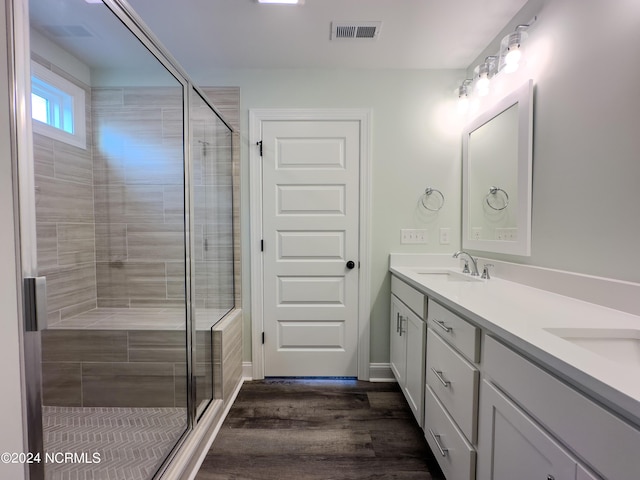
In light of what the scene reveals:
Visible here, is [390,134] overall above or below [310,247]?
above

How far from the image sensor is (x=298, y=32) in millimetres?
1672

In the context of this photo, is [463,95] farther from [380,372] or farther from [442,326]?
[380,372]

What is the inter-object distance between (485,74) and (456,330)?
5.39ft

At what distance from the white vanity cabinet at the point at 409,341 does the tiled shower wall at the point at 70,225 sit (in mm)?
1937

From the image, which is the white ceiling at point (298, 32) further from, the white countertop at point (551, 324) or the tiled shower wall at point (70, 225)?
the white countertop at point (551, 324)

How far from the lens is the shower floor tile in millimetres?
1226

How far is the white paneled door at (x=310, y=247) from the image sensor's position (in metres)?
2.07

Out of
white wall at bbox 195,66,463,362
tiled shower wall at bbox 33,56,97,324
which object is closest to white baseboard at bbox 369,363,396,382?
white wall at bbox 195,66,463,362

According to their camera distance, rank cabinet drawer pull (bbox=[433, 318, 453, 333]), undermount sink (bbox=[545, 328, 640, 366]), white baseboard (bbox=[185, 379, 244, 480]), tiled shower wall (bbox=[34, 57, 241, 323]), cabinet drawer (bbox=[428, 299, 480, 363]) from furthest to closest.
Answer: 1. tiled shower wall (bbox=[34, 57, 241, 323])
2. white baseboard (bbox=[185, 379, 244, 480])
3. cabinet drawer pull (bbox=[433, 318, 453, 333])
4. cabinet drawer (bbox=[428, 299, 480, 363])
5. undermount sink (bbox=[545, 328, 640, 366])

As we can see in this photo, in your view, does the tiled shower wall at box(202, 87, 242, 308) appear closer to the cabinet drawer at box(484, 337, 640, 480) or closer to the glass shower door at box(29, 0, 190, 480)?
the glass shower door at box(29, 0, 190, 480)

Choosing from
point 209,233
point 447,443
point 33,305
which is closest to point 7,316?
point 33,305

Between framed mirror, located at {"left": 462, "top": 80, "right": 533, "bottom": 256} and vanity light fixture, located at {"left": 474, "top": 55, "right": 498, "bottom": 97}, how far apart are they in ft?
0.53

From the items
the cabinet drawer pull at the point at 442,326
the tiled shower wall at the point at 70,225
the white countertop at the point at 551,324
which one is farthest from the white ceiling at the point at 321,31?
the cabinet drawer pull at the point at 442,326

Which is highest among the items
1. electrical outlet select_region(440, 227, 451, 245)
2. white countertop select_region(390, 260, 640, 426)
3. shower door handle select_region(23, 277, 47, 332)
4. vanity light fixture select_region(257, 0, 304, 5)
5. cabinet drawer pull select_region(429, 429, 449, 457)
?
vanity light fixture select_region(257, 0, 304, 5)
